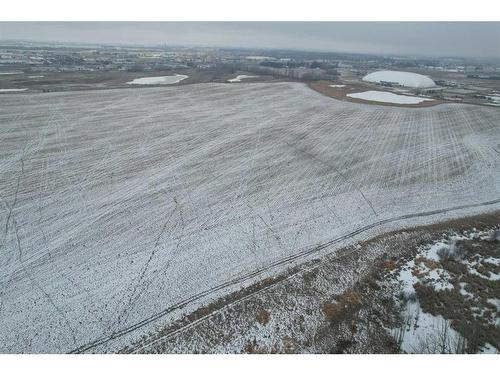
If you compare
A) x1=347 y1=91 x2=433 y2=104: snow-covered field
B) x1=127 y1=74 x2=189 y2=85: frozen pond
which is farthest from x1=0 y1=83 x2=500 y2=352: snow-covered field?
x1=127 y1=74 x2=189 y2=85: frozen pond

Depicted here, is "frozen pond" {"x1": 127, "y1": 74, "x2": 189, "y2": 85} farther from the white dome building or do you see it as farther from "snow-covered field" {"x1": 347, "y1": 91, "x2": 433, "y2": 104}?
the white dome building

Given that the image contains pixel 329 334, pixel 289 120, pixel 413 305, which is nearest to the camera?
pixel 329 334

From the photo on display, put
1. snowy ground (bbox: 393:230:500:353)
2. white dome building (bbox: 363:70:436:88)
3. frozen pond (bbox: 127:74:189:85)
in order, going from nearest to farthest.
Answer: snowy ground (bbox: 393:230:500:353), frozen pond (bbox: 127:74:189:85), white dome building (bbox: 363:70:436:88)

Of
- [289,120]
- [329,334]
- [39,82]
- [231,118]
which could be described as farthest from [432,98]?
[39,82]

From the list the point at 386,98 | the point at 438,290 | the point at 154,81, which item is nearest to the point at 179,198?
the point at 438,290

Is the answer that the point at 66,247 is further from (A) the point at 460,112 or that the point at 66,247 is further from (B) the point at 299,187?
(A) the point at 460,112

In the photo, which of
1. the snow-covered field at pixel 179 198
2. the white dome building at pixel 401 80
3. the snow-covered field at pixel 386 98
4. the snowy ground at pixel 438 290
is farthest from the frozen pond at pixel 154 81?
the snowy ground at pixel 438 290

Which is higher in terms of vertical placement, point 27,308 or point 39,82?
point 39,82

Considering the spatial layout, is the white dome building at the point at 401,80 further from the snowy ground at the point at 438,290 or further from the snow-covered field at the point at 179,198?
the snowy ground at the point at 438,290
